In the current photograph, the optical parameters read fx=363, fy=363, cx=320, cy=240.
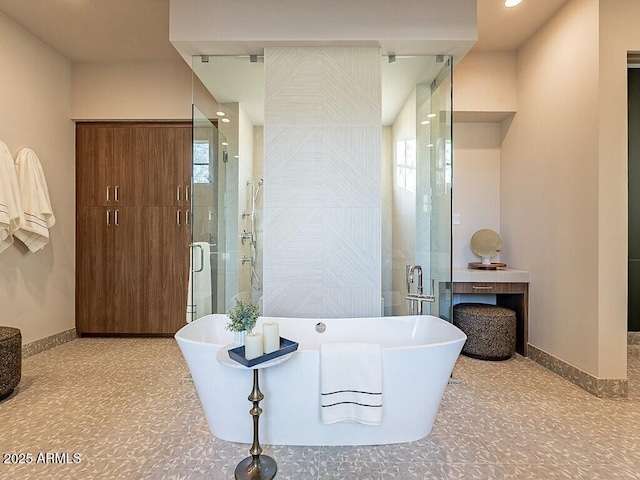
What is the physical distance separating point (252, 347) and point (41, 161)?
3.20 metres

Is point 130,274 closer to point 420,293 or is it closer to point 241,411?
point 241,411

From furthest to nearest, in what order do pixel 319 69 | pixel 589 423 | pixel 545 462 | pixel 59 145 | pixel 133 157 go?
1. pixel 133 157
2. pixel 59 145
3. pixel 319 69
4. pixel 589 423
5. pixel 545 462

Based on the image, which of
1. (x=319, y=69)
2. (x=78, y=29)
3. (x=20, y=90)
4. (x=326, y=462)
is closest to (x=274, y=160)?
(x=319, y=69)

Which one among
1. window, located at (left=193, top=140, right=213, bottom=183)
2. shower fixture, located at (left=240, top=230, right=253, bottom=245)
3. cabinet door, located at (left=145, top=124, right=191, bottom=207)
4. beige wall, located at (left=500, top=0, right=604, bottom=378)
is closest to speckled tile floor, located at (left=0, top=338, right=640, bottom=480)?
beige wall, located at (left=500, top=0, right=604, bottom=378)

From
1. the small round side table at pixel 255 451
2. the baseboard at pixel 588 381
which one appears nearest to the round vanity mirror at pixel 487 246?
the baseboard at pixel 588 381

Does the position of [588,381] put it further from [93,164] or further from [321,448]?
[93,164]

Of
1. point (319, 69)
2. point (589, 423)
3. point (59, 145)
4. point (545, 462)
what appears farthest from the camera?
point (59, 145)

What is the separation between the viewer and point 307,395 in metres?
1.90

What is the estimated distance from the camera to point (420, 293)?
9.27 feet

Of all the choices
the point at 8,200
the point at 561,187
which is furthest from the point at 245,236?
the point at 561,187

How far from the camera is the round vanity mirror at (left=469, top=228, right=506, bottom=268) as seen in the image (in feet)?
11.9

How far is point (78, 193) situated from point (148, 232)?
0.87m

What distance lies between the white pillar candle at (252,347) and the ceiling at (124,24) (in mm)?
A: 2727

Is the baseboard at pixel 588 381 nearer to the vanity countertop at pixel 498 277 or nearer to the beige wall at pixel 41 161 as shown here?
the vanity countertop at pixel 498 277
